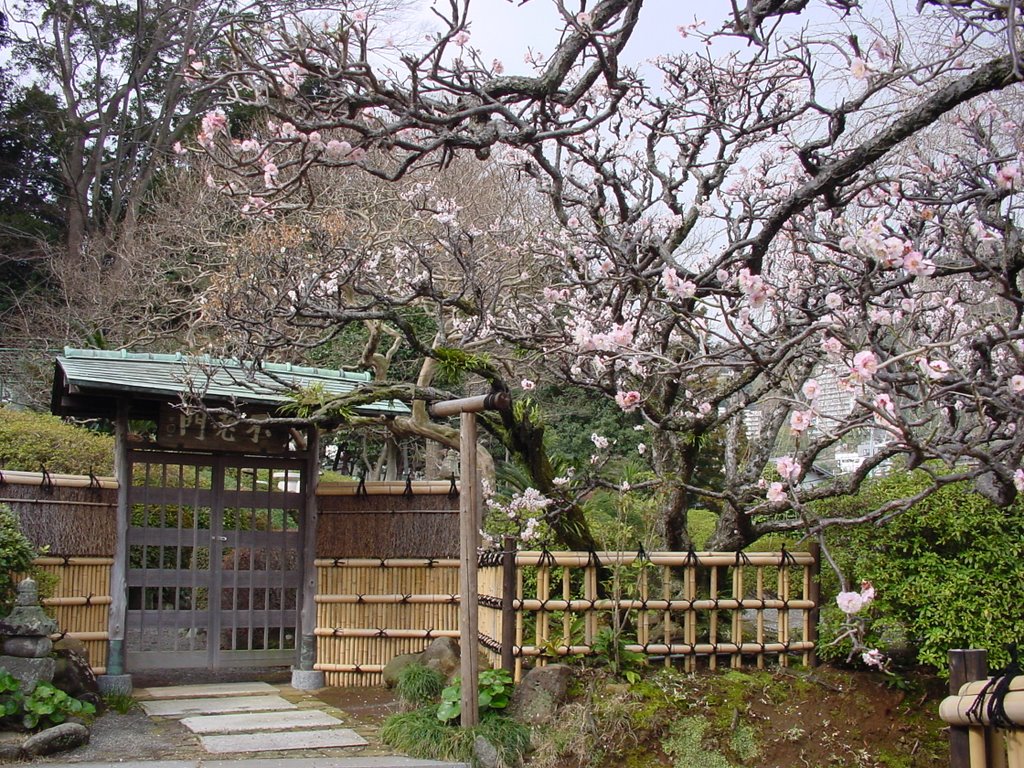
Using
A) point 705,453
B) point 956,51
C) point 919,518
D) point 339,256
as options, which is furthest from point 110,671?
point 705,453

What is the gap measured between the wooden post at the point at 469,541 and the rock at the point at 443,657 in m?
1.32

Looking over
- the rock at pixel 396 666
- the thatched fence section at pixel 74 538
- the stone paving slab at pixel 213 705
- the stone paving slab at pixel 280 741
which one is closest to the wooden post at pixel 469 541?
the stone paving slab at pixel 280 741

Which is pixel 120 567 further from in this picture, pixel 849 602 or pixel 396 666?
pixel 849 602

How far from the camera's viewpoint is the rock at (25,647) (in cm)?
616

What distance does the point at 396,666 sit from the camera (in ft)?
26.5

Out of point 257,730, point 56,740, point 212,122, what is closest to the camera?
point 212,122

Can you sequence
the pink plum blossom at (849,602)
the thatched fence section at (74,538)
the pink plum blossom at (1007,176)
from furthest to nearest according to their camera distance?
the thatched fence section at (74,538)
the pink plum blossom at (1007,176)
the pink plum blossom at (849,602)

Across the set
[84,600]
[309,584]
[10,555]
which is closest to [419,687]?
[309,584]

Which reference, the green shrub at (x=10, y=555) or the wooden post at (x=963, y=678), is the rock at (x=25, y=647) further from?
the wooden post at (x=963, y=678)

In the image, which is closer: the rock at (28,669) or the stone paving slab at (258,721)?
the rock at (28,669)

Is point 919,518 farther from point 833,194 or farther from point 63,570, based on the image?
point 63,570

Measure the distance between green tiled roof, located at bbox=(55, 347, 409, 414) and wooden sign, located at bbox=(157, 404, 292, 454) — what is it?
0.27 m

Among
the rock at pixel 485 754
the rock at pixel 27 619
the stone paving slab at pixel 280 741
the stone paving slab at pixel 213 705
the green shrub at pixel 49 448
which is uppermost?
the green shrub at pixel 49 448

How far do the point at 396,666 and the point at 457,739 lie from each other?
231 cm
